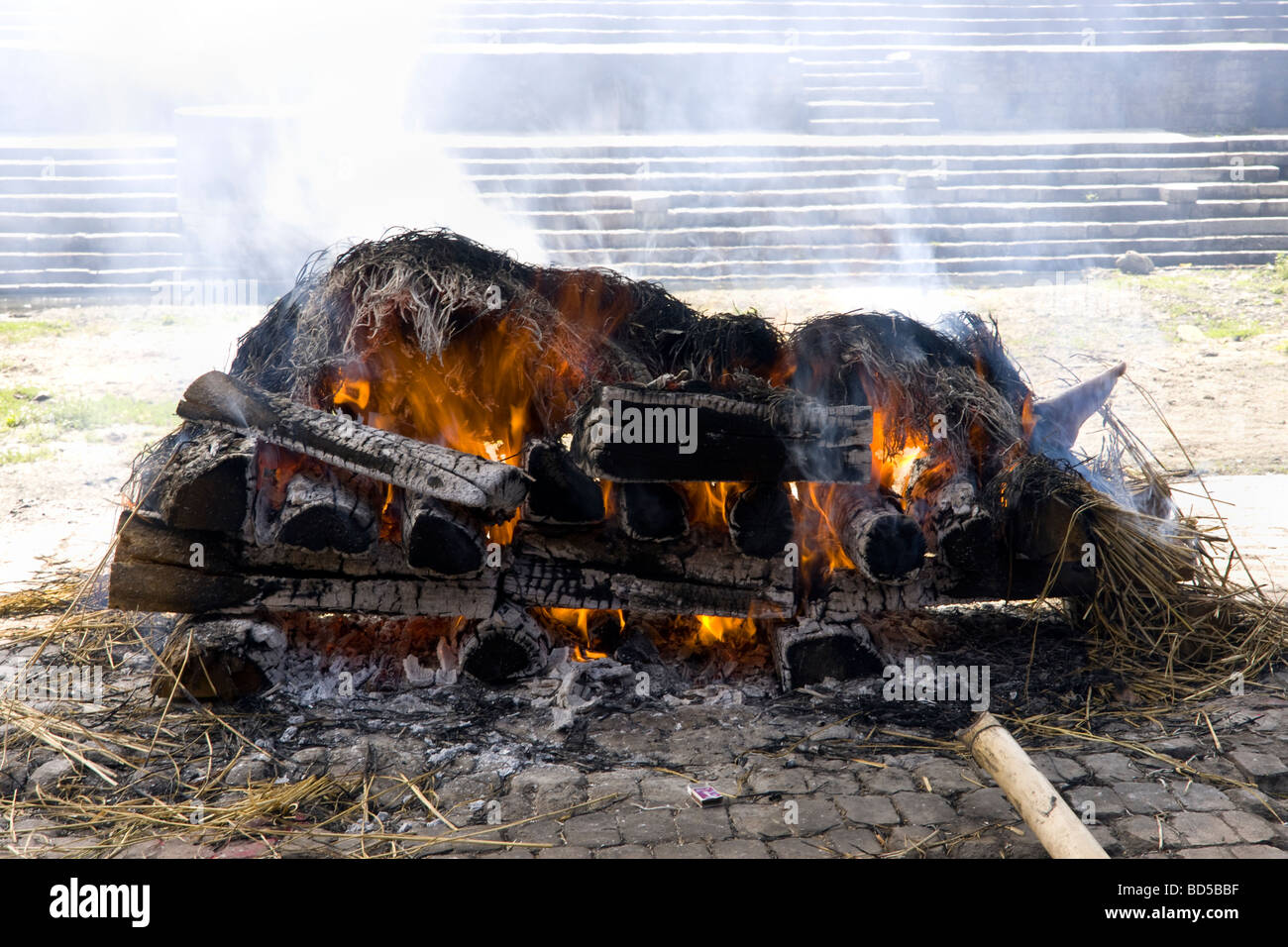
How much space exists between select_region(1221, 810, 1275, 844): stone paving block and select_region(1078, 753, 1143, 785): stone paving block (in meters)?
0.36

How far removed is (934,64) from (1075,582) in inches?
724

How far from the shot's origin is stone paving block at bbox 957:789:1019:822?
352 cm

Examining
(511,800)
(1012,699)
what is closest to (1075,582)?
(1012,699)

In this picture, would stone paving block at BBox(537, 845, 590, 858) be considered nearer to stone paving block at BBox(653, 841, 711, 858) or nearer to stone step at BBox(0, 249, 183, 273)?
stone paving block at BBox(653, 841, 711, 858)

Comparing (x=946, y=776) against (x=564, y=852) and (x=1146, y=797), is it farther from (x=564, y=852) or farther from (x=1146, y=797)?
(x=564, y=852)

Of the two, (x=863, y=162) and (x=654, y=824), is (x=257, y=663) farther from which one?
(x=863, y=162)

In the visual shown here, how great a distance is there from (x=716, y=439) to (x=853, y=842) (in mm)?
1738

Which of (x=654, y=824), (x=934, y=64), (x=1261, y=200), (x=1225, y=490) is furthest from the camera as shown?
(x=934, y=64)

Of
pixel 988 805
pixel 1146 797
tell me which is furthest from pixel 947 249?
pixel 988 805

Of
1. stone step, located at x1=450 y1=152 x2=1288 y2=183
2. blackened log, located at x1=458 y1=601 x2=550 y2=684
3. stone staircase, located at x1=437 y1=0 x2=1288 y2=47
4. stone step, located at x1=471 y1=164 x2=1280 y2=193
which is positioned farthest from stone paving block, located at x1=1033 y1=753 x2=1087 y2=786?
stone staircase, located at x1=437 y1=0 x2=1288 y2=47

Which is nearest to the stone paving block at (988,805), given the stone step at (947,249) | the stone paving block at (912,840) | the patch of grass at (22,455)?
the stone paving block at (912,840)

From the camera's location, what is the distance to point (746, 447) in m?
4.28

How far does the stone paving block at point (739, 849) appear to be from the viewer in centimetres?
330

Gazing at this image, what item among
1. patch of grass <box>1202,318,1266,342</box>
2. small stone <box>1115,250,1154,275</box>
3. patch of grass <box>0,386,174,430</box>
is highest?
small stone <box>1115,250,1154,275</box>
